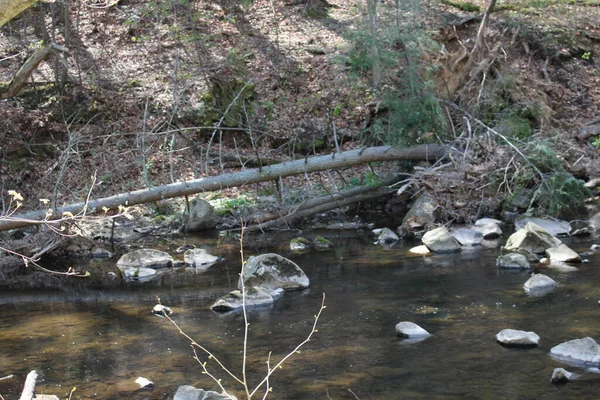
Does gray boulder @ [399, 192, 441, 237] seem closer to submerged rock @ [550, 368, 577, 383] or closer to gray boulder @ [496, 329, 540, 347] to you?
gray boulder @ [496, 329, 540, 347]

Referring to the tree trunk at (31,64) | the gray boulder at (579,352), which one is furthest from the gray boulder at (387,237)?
the tree trunk at (31,64)

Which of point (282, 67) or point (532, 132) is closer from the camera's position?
point (532, 132)

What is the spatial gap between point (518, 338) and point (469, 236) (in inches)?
190

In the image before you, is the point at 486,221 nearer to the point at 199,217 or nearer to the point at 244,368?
the point at 199,217

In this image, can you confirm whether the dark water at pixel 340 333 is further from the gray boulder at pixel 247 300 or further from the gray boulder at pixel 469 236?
the gray boulder at pixel 469 236

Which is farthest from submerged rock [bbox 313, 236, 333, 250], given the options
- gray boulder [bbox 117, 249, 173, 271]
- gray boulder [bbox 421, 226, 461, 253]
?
gray boulder [bbox 117, 249, 173, 271]

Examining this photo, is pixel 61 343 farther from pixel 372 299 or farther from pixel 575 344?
pixel 575 344

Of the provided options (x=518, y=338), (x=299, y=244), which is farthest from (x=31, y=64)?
(x=518, y=338)

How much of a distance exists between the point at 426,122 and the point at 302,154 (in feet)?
15.1

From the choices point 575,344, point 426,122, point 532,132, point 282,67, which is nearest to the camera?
point 575,344

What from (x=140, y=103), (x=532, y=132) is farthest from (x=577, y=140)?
(x=140, y=103)

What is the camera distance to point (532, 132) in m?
14.4

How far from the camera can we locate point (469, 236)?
36.2 ft

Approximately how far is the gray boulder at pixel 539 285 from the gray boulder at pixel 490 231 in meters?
2.96
